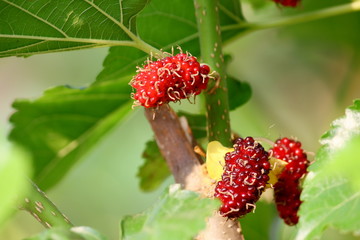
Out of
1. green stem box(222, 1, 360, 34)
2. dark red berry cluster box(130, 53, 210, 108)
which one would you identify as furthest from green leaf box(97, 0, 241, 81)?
dark red berry cluster box(130, 53, 210, 108)

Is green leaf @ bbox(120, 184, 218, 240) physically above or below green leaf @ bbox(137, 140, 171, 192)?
above

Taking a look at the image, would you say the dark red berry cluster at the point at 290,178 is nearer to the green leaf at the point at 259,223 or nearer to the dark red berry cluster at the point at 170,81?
the dark red berry cluster at the point at 170,81

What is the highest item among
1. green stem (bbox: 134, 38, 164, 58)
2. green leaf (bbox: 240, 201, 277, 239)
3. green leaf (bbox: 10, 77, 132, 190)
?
green stem (bbox: 134, 38, 164, 58)

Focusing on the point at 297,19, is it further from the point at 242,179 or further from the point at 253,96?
the point at 253,96

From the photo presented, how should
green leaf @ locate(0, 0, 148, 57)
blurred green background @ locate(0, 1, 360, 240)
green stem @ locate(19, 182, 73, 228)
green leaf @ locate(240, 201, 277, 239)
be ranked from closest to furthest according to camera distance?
green stem @ locate(19, 182, 73, 228), green leaf @ locate(0, 0, 148, 57), green leaf @ locate(240, 201, 277, 239), blurred green background @ locate(0, 1, 360, 240)

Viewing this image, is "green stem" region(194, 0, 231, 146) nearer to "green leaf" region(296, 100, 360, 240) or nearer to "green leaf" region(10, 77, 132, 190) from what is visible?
"green leaf" region(296, 100, 360, 240)

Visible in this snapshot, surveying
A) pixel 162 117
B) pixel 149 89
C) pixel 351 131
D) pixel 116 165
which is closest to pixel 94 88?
pixel 162 117

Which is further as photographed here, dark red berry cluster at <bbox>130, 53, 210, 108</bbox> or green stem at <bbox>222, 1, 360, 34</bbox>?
green stem at <bbox>222, 1, 360, 34</bbox>
